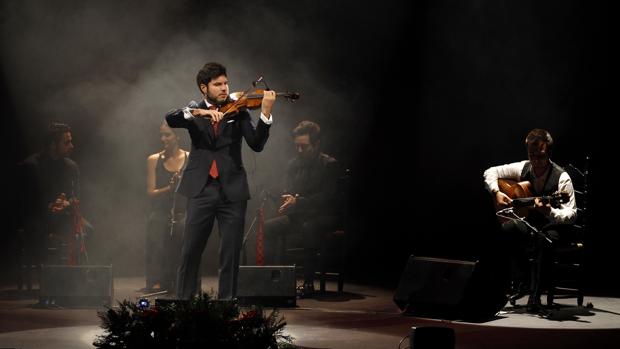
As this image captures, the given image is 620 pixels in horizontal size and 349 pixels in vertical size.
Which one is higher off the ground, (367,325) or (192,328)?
(192,328)

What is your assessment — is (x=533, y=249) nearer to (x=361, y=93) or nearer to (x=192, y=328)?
(x=361, y=93)

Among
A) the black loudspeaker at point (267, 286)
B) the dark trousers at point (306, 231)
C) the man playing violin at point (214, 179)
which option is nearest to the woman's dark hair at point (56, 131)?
the dark trousers at point (306, 231)

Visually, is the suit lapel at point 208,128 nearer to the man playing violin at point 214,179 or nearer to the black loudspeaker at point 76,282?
the man playing violin at point 214,179

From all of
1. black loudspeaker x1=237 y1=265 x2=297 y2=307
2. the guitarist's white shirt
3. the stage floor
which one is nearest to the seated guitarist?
the guitarist's white shirt

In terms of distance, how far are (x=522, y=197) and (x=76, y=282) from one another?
10.4ft

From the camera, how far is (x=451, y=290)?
222 inches

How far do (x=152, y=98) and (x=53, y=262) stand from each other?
6.52 feet

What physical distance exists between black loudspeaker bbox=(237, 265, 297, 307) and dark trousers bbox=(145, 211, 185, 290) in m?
1.11

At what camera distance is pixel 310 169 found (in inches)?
286

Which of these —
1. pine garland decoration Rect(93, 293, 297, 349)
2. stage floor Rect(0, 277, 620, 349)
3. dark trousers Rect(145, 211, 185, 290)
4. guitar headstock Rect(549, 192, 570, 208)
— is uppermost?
guitar headstock Rect(549, 192, 570, 208)

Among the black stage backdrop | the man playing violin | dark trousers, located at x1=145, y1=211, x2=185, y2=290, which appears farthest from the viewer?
the black stage backdrop

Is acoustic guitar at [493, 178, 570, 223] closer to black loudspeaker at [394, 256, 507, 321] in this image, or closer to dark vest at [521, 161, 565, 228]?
dark vest at [521, 161, 565, 228]

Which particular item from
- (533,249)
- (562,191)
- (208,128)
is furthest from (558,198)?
(208,128)

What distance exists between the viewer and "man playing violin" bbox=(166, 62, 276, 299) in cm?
512
